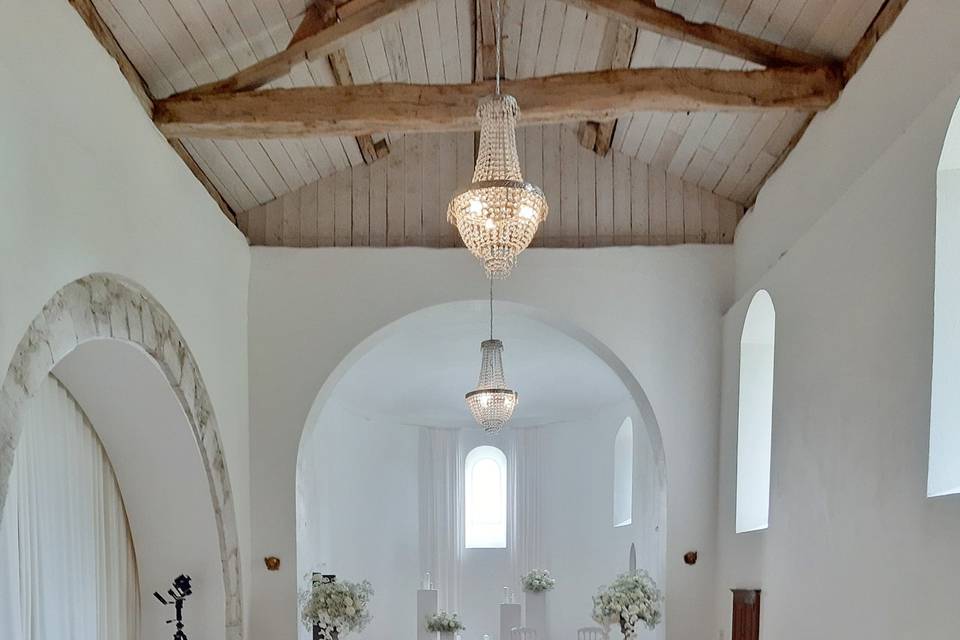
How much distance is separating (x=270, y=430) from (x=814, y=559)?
12.1 feet

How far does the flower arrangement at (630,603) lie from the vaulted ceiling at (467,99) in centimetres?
242

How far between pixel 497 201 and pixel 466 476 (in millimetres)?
9090

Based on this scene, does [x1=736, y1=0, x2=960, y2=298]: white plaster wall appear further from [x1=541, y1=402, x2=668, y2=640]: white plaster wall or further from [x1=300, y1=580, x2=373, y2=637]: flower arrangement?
[x1=541, y1=402, x2=668, y2=640]: white plaster wall

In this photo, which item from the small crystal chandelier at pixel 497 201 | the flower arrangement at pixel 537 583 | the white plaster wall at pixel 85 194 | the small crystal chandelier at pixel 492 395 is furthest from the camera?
the flower arrangement at pixel 537 583

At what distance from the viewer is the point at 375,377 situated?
32.4 ft

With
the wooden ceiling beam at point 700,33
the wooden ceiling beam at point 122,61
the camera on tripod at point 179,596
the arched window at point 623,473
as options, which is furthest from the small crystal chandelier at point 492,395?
the arched window at point 623,473

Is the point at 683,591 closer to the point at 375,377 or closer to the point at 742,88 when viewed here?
the point at 742,88

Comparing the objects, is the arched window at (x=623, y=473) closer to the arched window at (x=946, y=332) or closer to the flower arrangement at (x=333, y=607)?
the flower arrangement at (x=333, y=607)

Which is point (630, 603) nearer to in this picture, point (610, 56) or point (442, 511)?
point (610, 56)

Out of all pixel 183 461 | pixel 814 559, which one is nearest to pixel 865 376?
pixel 814 559

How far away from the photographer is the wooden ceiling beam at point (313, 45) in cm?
469

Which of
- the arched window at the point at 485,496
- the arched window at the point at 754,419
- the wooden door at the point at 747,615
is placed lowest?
the arched window at the point at 485,496

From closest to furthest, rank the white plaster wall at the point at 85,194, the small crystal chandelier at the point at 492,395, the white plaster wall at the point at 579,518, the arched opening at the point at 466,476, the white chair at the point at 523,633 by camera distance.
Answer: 1. the white plaster wall at the point at 85,194
2. the small crystal chandelier at the point at 492,395
3. the arched opening at the point at 466,476
4. the white chair at the point at 523,633
5. the white plaster wall at the point at 579,518

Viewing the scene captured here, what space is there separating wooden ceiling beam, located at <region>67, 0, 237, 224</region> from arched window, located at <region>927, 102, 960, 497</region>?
3455 millimetres
